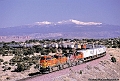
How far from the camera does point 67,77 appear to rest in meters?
37.2

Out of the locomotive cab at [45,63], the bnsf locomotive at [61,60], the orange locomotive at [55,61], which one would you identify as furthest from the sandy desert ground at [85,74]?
the locomotive cab at [45,63]

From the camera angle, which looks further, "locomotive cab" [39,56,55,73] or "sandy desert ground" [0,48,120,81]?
"locomotive cab" [39,56,55,73]

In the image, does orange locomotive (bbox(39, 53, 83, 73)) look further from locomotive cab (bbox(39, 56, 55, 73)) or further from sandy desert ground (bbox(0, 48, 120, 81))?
sandy desert ground (bbox(0, 48, 120, 81))

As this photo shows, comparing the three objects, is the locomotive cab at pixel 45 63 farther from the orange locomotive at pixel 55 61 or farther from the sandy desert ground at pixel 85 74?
the sandy desert ground at pixel 85 74

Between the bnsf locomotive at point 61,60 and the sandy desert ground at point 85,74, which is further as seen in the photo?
the bnsf locomotive at point 61,60

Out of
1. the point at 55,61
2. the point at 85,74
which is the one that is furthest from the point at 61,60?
the point at 85,74

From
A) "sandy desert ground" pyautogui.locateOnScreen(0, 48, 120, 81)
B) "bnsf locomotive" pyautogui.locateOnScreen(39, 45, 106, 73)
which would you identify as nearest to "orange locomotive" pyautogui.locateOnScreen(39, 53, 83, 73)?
"bnsf locomotive" pyautogui.locateOnScreen(39, 45, 106, 73)

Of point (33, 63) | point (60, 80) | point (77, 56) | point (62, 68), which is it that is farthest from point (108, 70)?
point (60, 80)

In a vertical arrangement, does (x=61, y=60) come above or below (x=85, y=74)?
above

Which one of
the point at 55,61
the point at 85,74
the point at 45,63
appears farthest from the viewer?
the point at 85,74

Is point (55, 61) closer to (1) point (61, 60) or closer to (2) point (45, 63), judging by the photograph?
(1) point (61, 60)

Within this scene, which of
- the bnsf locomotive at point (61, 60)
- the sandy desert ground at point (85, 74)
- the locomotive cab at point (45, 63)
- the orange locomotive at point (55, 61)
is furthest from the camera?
the bnsf locomotive at point (61, 60)

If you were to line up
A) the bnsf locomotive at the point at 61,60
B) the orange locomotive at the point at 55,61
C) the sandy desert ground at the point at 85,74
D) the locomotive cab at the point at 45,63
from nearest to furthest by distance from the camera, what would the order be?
the sandy desert ground at the point at 85,74
the locomotive cab at the point at 45,63
the orange locomotive at the point at 55,61
the bnsf locomotive at the point at 61,60

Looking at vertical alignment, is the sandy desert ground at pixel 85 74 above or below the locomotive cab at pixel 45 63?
below
